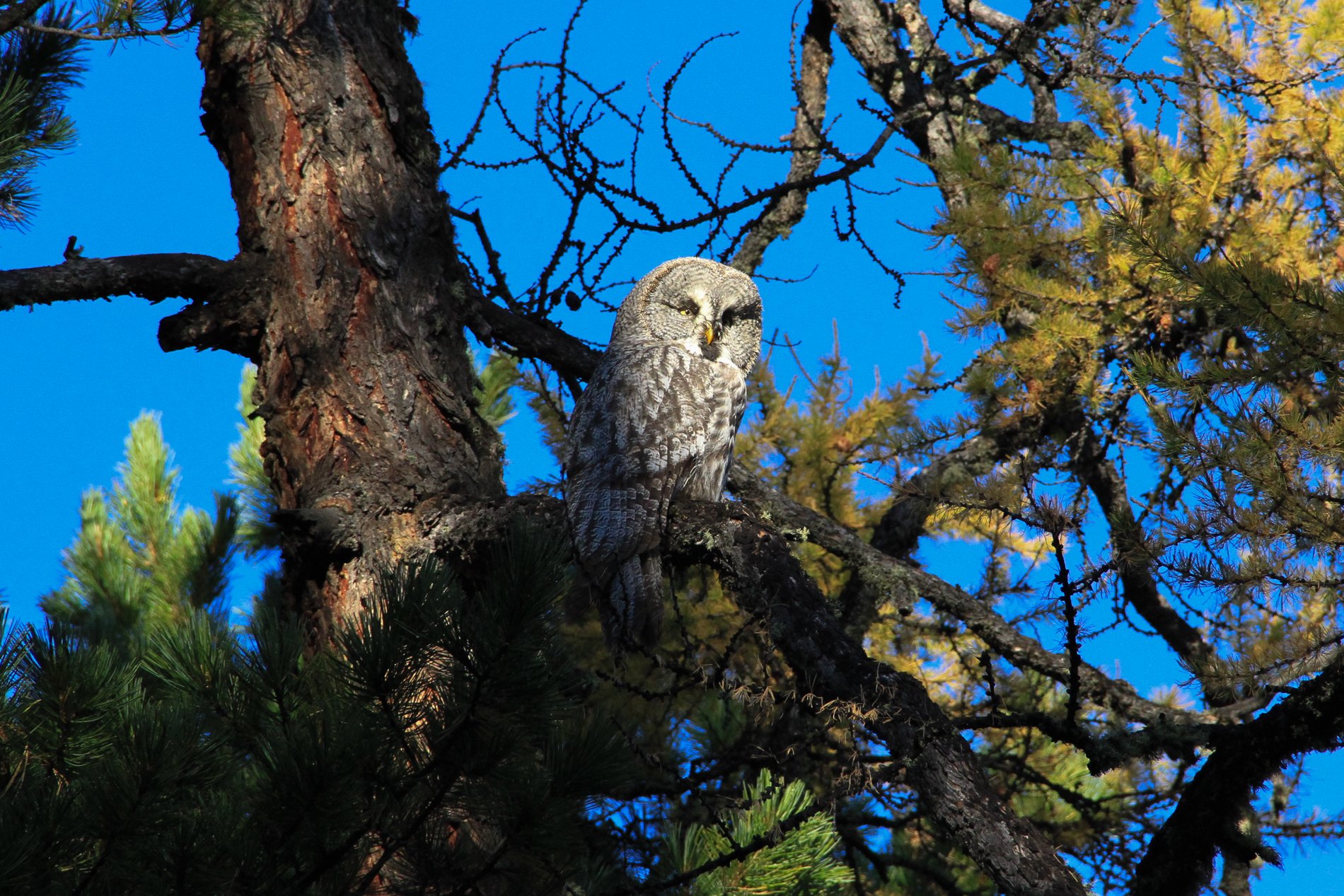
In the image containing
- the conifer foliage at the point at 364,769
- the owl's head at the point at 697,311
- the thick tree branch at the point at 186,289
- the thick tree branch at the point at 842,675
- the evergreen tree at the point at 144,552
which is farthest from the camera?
the evergreen tree at the point at 144,552

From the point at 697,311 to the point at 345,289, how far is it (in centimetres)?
161

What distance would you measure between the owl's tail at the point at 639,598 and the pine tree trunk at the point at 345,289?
0.56m

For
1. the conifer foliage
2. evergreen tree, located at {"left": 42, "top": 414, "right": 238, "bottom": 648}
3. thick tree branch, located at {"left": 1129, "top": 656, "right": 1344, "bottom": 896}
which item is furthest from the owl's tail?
evergreen tree, located at {"left": 42, "top": 414, "right": 238, "bottom": 648}

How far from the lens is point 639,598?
339 centimetres

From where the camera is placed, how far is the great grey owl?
3.41m

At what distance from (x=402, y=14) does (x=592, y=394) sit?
1.75 meters

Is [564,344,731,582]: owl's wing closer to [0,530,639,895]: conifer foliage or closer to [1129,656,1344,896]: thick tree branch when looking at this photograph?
[0,530,639,895]: conifer foliage

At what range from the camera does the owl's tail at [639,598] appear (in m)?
3.39

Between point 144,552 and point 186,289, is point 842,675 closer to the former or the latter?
point 186,289

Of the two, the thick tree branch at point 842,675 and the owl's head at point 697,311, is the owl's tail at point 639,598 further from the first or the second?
the owl's head at point 697,311

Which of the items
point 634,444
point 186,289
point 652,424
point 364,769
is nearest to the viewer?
point 364,769

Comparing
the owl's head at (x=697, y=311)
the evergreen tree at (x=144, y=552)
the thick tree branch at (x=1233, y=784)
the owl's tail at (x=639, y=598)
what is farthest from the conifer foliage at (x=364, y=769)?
the evergreen tree at (x=144, y=552)

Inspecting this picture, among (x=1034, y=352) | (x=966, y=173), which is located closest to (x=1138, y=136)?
(x=966, y=173)

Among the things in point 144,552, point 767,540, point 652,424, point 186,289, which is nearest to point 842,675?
point 767,540
